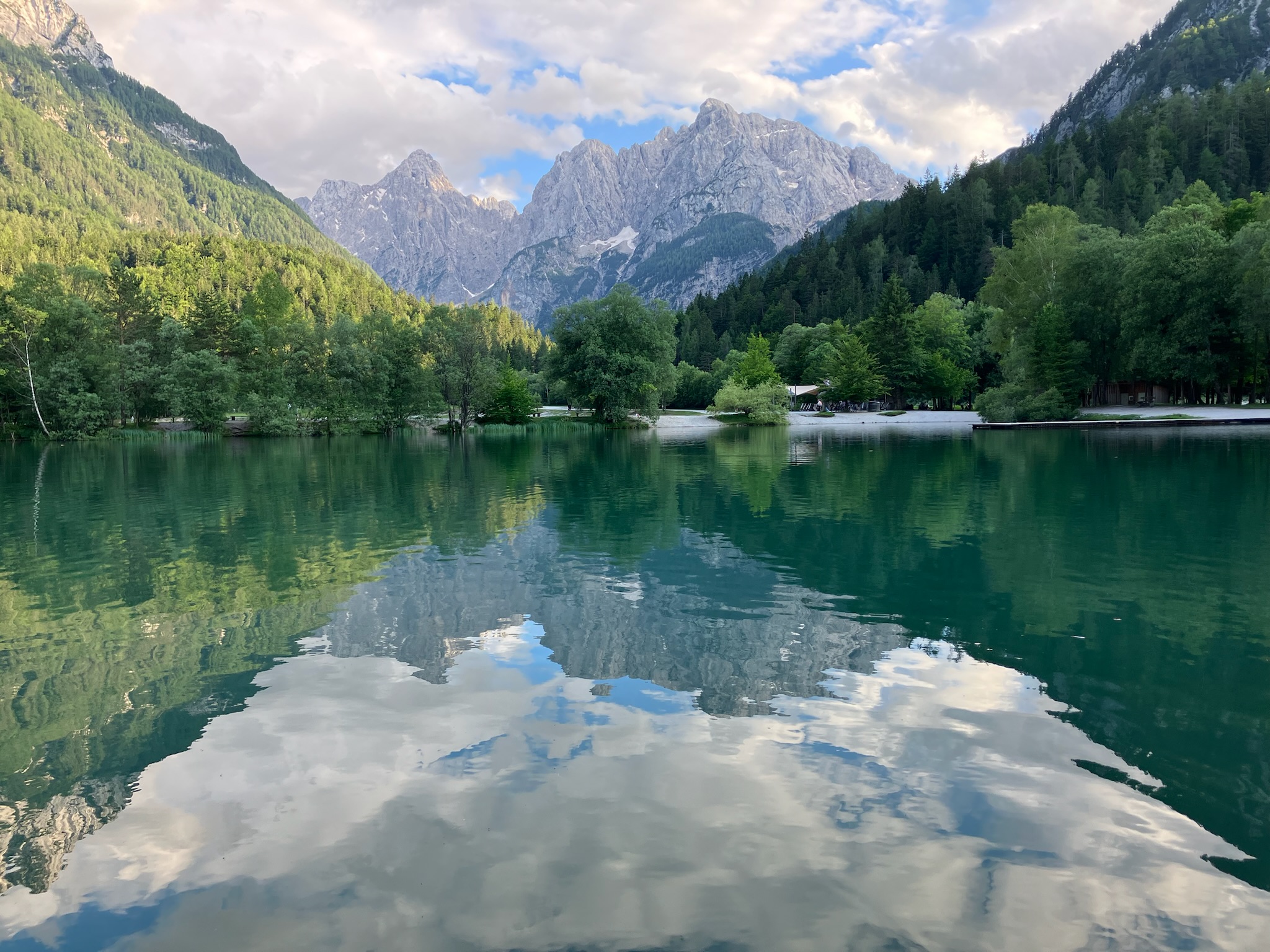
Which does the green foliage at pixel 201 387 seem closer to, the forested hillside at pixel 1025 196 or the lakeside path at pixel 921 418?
the lakeside path at pixel 921 418

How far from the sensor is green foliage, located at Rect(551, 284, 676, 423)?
90.1 m

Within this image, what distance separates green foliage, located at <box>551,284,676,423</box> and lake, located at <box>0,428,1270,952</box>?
72045 mm

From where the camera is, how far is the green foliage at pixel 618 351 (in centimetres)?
9006

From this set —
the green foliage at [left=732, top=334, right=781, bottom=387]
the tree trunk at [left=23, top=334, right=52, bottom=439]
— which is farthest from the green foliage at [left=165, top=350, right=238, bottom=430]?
the green foliage at [left=732, top=334, right=781, bottom=387]

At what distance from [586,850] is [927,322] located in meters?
129

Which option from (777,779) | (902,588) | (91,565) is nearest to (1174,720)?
(777,779)

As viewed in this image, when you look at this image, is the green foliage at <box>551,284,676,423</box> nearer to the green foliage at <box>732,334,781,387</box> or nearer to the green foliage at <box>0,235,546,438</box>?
the green foliage at <box>0,235,546,438</box>

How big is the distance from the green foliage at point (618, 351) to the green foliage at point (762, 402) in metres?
19.7

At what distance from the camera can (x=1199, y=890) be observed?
17.1 ft

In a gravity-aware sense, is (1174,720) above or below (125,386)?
below

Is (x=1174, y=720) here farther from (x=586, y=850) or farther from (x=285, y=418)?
(x=285, y=418)

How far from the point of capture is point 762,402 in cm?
10800

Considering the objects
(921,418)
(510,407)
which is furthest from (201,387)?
(921,418)

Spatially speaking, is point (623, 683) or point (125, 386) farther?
point (125, 386)
